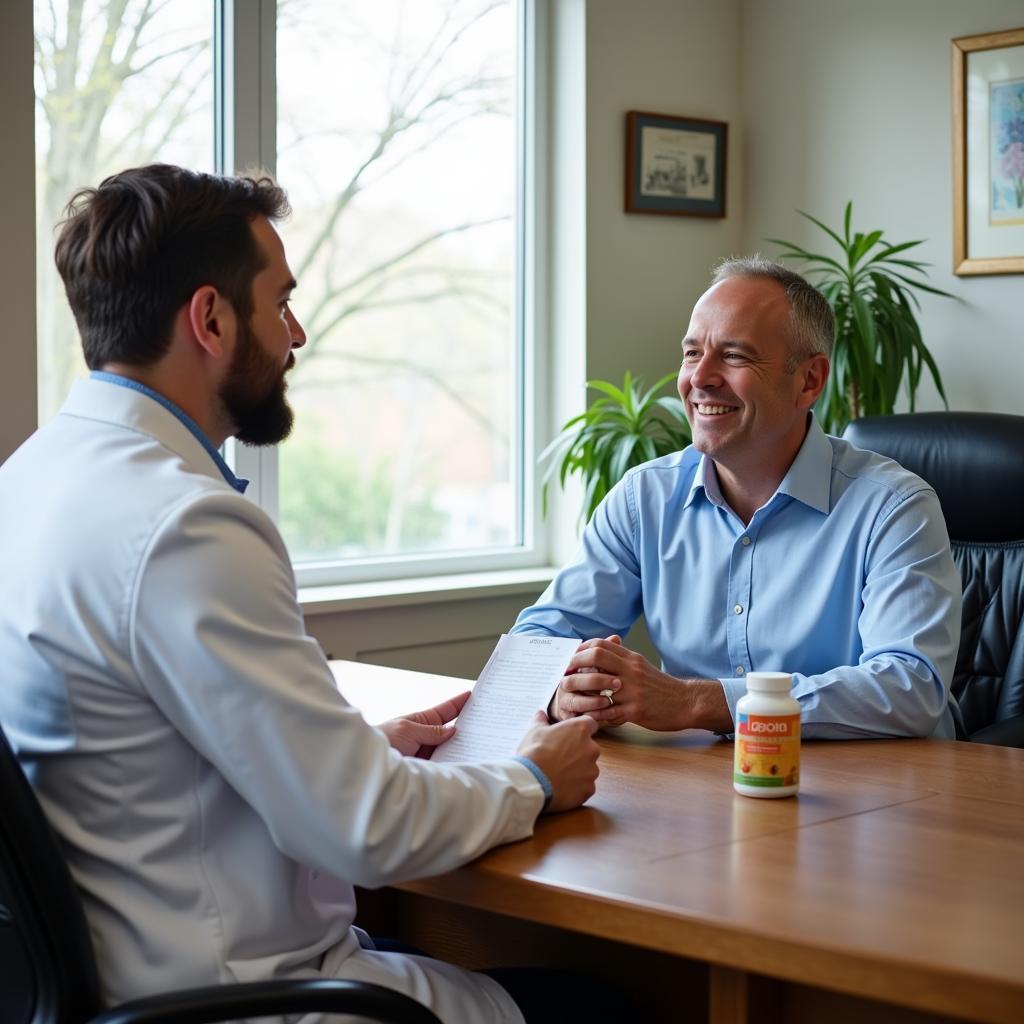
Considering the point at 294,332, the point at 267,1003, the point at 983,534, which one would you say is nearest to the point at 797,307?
the point at 983,534

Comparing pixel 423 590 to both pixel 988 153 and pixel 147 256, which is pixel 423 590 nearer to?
pixel 988 153

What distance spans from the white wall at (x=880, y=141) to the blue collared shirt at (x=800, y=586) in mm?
1755

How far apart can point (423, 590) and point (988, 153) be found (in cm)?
197

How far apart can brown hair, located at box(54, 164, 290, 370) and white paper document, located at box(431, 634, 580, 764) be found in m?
0.60

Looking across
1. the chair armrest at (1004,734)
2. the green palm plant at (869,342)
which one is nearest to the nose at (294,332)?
the chair armrest at (1004,734)

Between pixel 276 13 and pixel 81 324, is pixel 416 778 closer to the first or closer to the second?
pixel 81 324

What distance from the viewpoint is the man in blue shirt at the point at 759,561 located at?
1.80 metres

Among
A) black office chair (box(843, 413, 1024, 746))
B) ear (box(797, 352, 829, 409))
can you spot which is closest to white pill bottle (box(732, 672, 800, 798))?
ear (box(797, 352, 829, 409))

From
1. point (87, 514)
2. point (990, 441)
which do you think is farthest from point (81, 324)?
point (990, 441)

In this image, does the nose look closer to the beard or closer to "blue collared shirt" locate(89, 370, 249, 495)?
the beard

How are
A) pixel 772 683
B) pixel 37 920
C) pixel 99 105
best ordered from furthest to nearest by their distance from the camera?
pixel 99 105 → pixel 772 683 → pixel 37 920

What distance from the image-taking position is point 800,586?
2.07 meters

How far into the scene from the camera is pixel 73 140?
10.1 ft

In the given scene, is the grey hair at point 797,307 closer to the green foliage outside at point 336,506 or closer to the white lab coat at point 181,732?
the white lab coat at point 181,732
